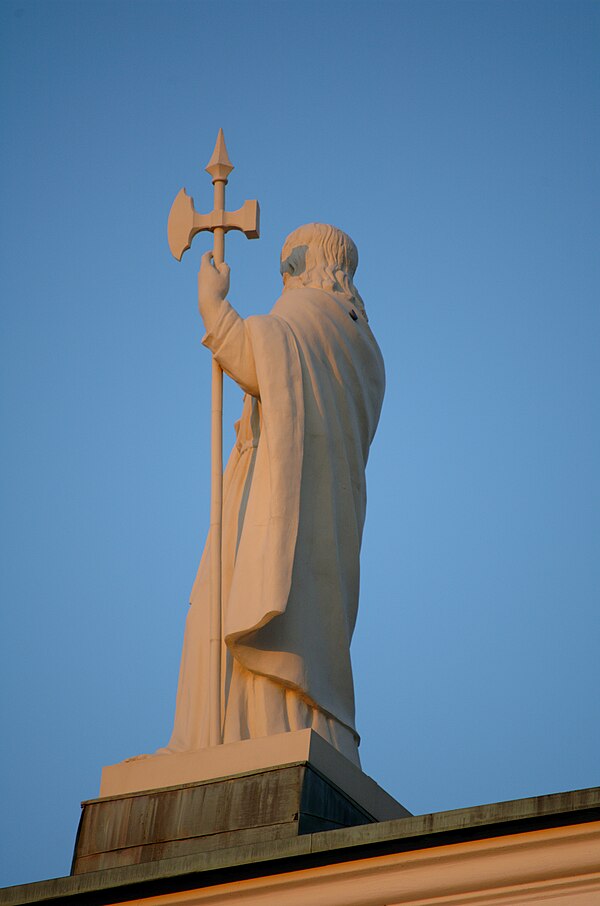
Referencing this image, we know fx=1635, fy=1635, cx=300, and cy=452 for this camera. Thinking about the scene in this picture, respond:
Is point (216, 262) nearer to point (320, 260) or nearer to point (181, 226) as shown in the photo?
point (181, 226)

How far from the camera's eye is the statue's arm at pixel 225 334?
30.2 ft

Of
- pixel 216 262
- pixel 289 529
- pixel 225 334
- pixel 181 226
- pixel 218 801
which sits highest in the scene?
pixel 181 226

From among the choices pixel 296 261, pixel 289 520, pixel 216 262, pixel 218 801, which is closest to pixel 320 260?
pixel 296 261

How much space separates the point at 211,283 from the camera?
30.7ft

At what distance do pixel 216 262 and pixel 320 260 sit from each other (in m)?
0.83

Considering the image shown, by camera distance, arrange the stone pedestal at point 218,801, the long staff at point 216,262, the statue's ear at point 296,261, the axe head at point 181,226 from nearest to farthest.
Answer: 1. the stone pedestal at point 218,801
2. the long staff at point 216,262
3. the axe head at point 181,226
4. the statue's ear at point 296,261

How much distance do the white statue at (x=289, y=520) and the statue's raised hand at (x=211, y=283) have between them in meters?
0.01

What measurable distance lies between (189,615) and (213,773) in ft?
3.98

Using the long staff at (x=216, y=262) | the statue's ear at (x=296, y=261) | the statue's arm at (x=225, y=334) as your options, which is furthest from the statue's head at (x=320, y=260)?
the statue's arm at (x=225, y=334)

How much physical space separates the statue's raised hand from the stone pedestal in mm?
2610

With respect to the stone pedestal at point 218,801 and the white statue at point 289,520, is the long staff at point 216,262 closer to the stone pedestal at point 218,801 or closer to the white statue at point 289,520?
the white statue at point 289,520

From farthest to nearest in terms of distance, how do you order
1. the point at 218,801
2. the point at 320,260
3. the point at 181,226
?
the point at 320,260, the point at 181,226, the point at 218,801

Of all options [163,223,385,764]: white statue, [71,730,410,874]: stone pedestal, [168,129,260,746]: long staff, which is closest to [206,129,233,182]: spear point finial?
[168,129,260,746]: long staff

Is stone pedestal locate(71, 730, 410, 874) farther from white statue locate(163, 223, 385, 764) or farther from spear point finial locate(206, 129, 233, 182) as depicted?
spear point finial locate(206, 129, 233, 182)
